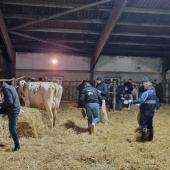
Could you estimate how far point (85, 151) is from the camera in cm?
763

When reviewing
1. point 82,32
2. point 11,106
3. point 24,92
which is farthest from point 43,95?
point 82,32

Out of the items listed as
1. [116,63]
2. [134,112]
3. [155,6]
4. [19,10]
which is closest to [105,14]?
[155,6]

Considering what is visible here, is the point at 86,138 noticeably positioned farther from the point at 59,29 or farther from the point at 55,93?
the point at 59,29

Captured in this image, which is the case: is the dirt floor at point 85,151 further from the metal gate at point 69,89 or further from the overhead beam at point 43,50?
the metal gate at point 69,89

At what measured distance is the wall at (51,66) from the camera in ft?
69.7

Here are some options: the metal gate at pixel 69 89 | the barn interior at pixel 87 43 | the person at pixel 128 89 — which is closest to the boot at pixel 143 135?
the barn interior at pixel 87 43

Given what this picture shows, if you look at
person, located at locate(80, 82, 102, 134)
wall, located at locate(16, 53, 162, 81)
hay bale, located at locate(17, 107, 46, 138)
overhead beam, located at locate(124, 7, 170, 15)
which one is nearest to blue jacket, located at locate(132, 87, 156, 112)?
person, located at locate(80, 82, 102, 134)

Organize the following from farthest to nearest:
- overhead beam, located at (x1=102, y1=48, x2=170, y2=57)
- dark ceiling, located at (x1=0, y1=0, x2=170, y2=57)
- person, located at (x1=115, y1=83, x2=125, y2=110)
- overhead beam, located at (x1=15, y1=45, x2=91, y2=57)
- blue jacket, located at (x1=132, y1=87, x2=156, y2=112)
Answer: overhead beam, located at (x1=102, y1=48, x2=170, y2=57), overhead beam, located at (x1=15, y1=45, x2=91, y2=57), person, located at (x1=115, y1=83, x2=125, y2=110), dark ceiling, located at (x1=0, y1=0, x2=170, y2=57), blue jacket, located at (x1=132, y1=87, x2=156, y2=112)

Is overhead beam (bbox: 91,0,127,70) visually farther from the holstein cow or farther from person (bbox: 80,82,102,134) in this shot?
person (bbox: 80,82,102,134)

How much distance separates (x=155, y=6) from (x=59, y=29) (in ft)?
17.6

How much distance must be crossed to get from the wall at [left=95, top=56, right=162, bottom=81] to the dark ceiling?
61 centimetres

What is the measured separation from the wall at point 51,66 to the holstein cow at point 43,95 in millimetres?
9205

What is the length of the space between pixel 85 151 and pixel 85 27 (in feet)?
34.7

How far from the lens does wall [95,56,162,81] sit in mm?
22062
